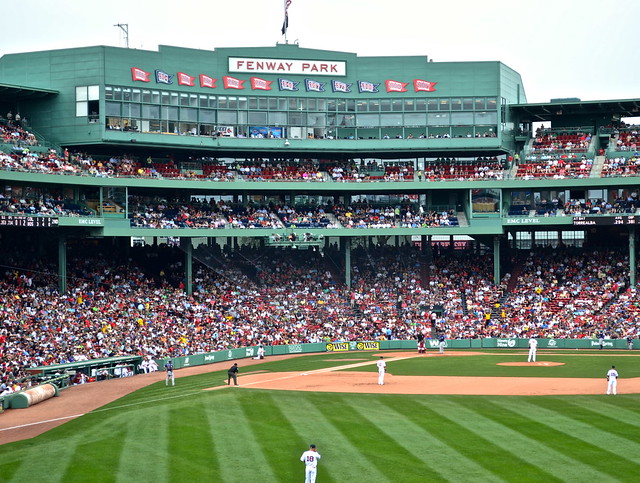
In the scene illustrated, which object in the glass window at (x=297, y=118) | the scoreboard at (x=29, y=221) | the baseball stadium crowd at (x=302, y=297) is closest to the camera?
the scoreboard at (x=29, y=221)

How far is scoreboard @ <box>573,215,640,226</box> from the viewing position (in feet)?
189

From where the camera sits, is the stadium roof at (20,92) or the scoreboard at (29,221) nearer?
the scoreboard at (29,221)

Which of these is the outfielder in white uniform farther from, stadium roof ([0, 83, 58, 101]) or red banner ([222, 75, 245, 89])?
stadium roof ([0, 83, 58, 101])

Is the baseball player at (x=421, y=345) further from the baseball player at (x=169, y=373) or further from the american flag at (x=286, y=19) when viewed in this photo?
the american flag at (x=286, y=19)

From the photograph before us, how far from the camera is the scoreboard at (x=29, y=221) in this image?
47003mm

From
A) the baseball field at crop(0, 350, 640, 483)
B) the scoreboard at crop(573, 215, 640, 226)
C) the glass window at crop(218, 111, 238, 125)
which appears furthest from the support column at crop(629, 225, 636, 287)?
the glass window at crop(218, 111, 238, 125)

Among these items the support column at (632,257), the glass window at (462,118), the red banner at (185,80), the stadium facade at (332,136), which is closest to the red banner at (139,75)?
the stadium facade at (332,136)

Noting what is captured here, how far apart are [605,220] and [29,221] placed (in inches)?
1545

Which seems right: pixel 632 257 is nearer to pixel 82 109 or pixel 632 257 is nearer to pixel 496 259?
pixel 496 259

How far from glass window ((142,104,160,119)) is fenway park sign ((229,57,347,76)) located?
22.4ft

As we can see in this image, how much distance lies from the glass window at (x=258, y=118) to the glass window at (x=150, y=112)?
721 centimetres

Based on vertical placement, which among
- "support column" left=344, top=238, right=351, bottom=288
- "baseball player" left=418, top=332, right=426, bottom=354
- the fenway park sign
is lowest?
"baseball player" left=418, top=332, right=426, bottom=354

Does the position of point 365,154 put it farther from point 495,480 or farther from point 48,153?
point 495,480

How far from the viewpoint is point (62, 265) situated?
5250cm
